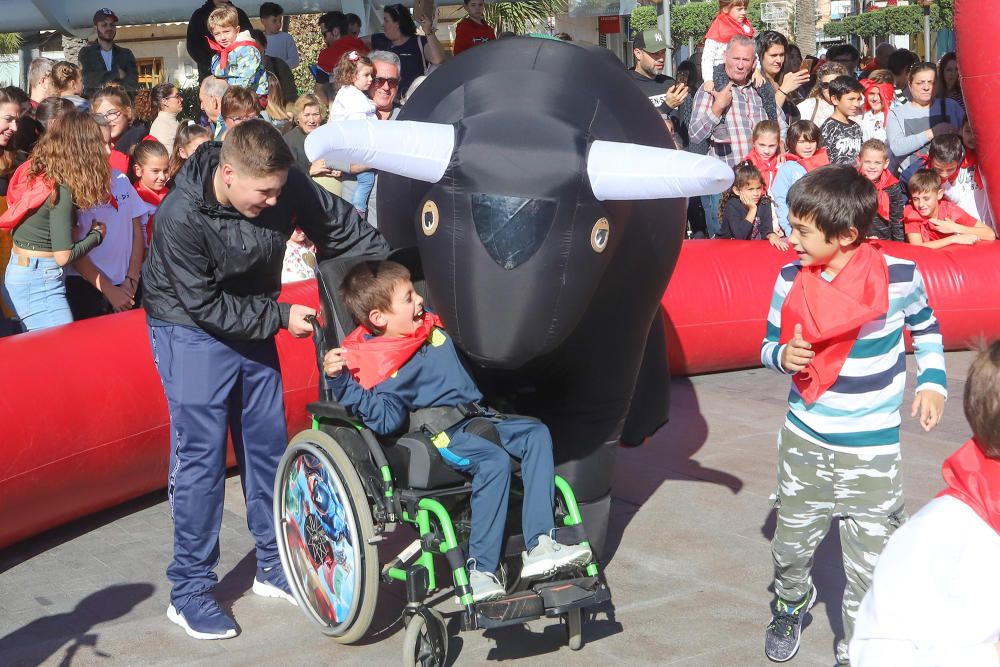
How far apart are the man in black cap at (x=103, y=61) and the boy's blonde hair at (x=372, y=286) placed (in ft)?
25.7

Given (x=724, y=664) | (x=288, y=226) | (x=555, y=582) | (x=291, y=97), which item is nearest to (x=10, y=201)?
(x=288, y=226)

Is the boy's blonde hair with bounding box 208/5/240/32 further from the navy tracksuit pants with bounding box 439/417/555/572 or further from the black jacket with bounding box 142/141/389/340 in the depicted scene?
the navy tracksuit pants with bounding box 439/417/555/572

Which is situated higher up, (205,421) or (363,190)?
(363,190)

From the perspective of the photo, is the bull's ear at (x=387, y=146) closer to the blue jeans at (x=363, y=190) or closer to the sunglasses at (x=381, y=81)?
the blue jeans at (x=363, y=190)

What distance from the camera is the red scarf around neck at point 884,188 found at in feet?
27.7

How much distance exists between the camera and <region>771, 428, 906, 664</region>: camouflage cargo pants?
12.0ft

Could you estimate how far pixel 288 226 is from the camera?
170 inches

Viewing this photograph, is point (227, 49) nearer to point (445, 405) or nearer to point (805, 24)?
point (445, 405)

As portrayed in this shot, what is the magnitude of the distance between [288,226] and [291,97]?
23.1 ft

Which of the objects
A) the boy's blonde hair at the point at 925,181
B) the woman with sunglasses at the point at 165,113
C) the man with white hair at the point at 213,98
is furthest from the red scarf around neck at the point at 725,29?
the woman with sunglasses at the point at 165,113

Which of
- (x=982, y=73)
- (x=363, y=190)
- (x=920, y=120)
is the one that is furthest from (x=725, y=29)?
(x=363, y=190)

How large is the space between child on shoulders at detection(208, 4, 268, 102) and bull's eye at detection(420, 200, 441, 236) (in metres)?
5.01

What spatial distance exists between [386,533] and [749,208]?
4.91 meters

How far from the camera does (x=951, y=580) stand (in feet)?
6.61
